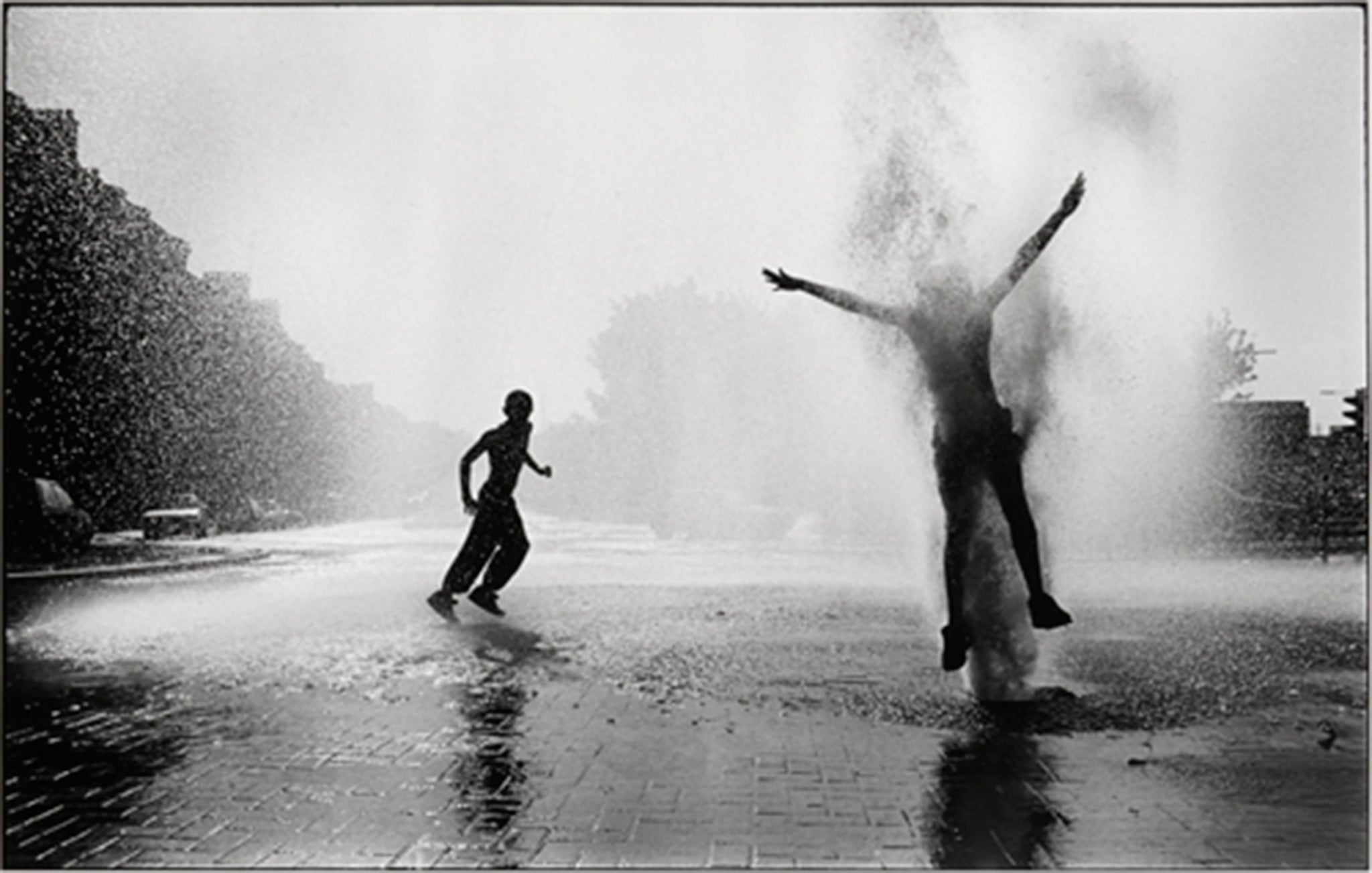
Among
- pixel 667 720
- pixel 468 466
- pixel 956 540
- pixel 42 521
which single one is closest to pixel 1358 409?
pixel 956 540

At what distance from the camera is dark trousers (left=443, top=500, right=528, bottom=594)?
6480mm

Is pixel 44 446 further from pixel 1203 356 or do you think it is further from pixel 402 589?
A: pixel 1203 356

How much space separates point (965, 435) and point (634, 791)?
2.15 meters

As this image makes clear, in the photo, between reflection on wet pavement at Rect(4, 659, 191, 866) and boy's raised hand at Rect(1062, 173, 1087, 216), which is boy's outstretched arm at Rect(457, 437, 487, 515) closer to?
reflection on wet pavement at Rect(4, 659, 191, 866)

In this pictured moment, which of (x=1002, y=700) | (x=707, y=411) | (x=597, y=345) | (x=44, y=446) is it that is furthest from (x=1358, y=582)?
(x=44, y=446)

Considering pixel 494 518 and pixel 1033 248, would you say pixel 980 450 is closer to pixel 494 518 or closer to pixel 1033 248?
pixel 1033 248

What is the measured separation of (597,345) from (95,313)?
259 cm

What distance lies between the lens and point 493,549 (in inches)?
259

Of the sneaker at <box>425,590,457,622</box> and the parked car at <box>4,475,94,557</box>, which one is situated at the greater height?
the parked car at <box>4,475,94,557</box>

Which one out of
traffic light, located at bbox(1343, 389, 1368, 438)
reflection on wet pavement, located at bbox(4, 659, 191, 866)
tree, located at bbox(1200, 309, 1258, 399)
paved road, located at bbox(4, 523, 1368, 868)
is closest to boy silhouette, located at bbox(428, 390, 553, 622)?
paved road, located at bbox(4, 523, 1368, 868)

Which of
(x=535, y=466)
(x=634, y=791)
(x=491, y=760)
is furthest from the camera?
(x=535, y=466)

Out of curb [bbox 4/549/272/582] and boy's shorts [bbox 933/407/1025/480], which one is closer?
boy's shorts [bbox 933/407/1025/480]

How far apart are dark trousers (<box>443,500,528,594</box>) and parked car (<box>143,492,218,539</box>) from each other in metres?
1.98

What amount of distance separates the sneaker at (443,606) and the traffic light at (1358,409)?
4.47 m
